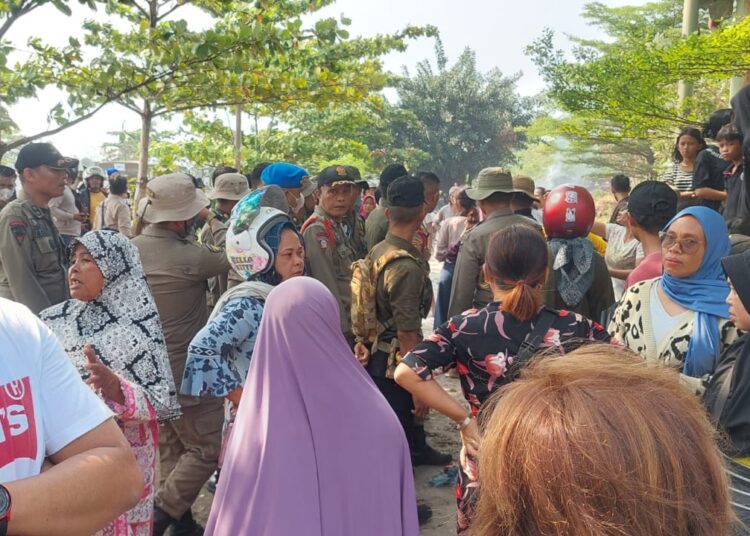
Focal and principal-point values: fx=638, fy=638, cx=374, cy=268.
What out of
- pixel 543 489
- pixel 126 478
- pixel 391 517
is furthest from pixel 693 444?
pixel 391 517

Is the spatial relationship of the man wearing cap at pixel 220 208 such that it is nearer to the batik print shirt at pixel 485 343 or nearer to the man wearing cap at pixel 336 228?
the man wearing cap at pixel 336 228

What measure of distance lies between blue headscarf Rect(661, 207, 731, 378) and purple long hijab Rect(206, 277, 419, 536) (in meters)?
1.33

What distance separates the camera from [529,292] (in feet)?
8.14

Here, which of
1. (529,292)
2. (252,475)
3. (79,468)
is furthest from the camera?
(529,292)

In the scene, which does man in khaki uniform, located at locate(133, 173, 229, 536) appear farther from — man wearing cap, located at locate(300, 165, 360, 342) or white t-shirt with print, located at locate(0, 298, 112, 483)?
white t-shirt with print, located at locate(0, 298, 112, 483)

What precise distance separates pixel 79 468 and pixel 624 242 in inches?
185

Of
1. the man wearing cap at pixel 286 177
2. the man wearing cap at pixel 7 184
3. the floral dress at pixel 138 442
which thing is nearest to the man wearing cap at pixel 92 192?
the man wearing cap at pixel 7 184

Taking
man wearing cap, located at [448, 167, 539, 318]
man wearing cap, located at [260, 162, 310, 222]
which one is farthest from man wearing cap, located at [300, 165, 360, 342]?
man wearing cap, located at [448, 167, 539, 318]

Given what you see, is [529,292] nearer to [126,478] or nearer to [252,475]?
[252,475]

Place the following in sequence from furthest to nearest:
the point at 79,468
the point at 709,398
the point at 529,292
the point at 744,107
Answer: the point at 744,107 → the point at 529,292 → the point at 709,398 → the point at 79,468

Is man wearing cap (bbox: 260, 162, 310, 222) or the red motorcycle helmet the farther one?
man wearing cap (bbox: 260, 162, 310, 222)

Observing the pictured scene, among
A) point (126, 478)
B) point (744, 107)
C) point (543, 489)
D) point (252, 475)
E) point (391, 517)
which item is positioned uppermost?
point (744, 107)

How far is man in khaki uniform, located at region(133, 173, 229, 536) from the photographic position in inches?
140

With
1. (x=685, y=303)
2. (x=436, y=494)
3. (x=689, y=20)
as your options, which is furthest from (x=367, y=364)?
(x=689, y=20)
